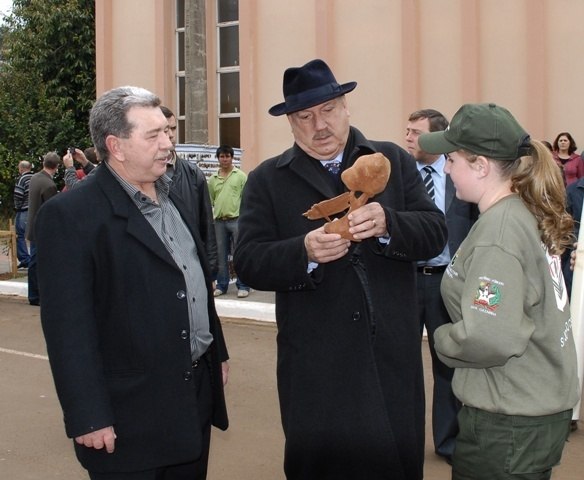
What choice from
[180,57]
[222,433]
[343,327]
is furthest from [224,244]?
[343,327]

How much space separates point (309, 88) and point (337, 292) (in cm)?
81

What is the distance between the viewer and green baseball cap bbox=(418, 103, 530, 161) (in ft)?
9.02

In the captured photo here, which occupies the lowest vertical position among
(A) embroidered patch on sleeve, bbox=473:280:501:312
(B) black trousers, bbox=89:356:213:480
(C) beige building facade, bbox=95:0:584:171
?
(B) black trousers, bbox=89:356:213:480

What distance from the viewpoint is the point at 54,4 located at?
86.3ft

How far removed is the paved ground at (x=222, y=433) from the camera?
5.16m

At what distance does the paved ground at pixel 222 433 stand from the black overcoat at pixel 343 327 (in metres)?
1.93

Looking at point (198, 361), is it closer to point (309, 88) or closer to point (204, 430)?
point (204, 430)

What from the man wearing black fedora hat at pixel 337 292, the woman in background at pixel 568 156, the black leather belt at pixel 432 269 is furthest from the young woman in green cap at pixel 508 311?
the woman in background at pixel 568 156

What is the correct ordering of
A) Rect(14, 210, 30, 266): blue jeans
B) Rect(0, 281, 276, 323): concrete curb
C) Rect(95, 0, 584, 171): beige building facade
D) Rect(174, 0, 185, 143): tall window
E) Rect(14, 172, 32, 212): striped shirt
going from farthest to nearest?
Rect(174, 0, 185, 143): tall window < Rect(14, 210, 30, 266): blue jeans < Rect(14, 172, 32, 212): striped shirt < Rect(95, 0, 584, 171): beige building facade < Rect(0, 281, 276, 323): concrete curb

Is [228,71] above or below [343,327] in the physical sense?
above

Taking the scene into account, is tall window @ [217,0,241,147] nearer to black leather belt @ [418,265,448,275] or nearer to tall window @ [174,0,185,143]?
tall window @ [174,0,185,143]

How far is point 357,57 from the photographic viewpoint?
14.1 metres

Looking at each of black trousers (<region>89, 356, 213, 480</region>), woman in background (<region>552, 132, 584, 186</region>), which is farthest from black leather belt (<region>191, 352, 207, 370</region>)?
woman in background (<region>552, 132, 584, 186</region>)

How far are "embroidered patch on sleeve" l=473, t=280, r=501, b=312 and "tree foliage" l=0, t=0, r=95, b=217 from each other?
23.2 metres
